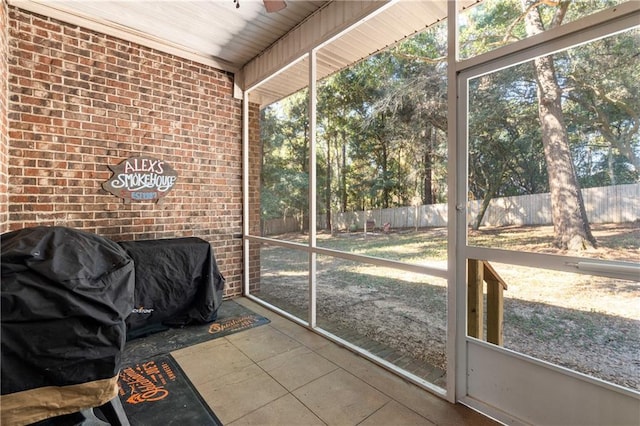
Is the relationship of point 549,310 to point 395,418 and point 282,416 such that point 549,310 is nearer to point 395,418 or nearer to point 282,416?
point 395,418

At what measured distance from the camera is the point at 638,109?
4.70 ft

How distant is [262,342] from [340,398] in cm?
112

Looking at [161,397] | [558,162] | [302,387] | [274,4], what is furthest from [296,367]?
[274,4]

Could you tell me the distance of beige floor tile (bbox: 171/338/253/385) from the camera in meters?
2.35

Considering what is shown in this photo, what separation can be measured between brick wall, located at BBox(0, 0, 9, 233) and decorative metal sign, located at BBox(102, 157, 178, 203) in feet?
2.52

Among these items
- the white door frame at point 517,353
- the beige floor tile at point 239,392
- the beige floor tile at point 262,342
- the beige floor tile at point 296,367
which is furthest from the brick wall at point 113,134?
the white door frame at point 517,353

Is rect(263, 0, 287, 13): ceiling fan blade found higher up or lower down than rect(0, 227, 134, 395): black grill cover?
higher up

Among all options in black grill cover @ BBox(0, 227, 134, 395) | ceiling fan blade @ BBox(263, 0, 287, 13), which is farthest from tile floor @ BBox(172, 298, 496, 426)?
ceiling fan blade @ BBox(263, 0, 287, 13)

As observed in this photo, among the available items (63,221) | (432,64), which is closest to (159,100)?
(63,221)

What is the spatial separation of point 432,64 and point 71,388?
3.52m

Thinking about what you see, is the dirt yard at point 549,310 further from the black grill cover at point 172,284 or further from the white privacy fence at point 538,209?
the black grill cover at point 172,284

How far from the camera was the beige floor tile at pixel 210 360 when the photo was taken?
2.35m

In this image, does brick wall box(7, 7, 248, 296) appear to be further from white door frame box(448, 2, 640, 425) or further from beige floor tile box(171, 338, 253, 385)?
white door frame box(448, 2, 640, 425)

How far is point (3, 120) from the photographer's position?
8.31 ft
